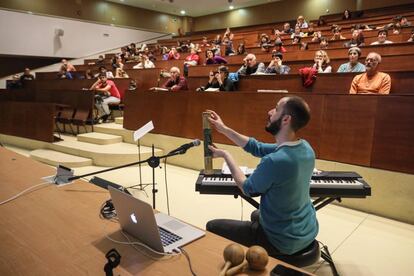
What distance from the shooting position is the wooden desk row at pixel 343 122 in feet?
8.52

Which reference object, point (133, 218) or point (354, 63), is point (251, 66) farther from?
point (133, 218)

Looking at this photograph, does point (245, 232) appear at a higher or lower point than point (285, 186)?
lower

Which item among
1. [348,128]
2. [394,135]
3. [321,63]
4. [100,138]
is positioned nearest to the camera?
[394,135]

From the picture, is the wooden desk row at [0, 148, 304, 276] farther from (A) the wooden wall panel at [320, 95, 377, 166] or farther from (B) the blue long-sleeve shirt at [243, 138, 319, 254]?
(A) the wooden wall panel at [320, 95, 377, 166]

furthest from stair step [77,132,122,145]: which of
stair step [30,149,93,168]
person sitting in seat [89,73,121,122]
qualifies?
person sitting in seat [89,73,121,122]

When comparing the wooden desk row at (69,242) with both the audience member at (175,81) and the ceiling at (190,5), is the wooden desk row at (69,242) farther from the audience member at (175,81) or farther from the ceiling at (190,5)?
the ceiling at (190,5)

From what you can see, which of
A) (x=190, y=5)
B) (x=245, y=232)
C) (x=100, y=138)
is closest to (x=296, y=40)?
(x=100, y=138)

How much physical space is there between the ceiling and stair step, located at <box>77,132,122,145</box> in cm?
845

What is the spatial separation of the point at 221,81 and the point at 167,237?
10.9 feet

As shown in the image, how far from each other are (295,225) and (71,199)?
994mm

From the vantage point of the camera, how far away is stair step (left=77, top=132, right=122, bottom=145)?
484 centimetres

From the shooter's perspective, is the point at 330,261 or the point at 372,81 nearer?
the point at 330,261

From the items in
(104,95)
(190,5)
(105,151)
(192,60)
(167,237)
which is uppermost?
(190,5)

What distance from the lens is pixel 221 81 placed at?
4.23 meters
